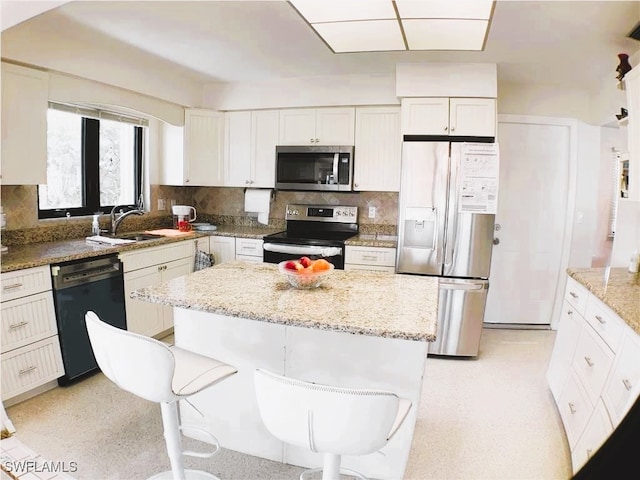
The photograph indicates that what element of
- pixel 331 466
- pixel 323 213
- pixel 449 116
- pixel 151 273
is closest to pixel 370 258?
pixel 323 213

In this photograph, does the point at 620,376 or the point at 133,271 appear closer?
the point at 620,376

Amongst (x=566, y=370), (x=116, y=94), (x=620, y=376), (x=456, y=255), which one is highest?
(x=116, y=94)

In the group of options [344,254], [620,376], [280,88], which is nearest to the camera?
[620,376]

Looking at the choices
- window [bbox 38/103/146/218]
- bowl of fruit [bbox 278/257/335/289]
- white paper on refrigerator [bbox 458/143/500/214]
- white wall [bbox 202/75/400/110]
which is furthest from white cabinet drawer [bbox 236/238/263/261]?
bowl of fruit [bbox 278/257/335/289]

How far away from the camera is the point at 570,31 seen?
2.70 meters

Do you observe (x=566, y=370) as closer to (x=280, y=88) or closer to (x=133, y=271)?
(x=133, y=271)

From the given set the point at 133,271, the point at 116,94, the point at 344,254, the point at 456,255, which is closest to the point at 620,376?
the point at 456,255

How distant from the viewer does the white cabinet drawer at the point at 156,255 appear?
326cm

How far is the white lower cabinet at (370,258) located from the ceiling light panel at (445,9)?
1939 mm

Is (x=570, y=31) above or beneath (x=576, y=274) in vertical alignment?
above

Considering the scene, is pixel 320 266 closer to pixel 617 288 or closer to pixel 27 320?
pixel 617 288

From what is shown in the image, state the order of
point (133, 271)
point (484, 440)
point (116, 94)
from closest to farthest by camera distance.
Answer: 1. point (484, 440)
2. point (133, 271)
3. point (116, 94)

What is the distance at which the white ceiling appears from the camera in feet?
8.20

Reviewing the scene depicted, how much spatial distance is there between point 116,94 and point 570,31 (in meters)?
3.36
